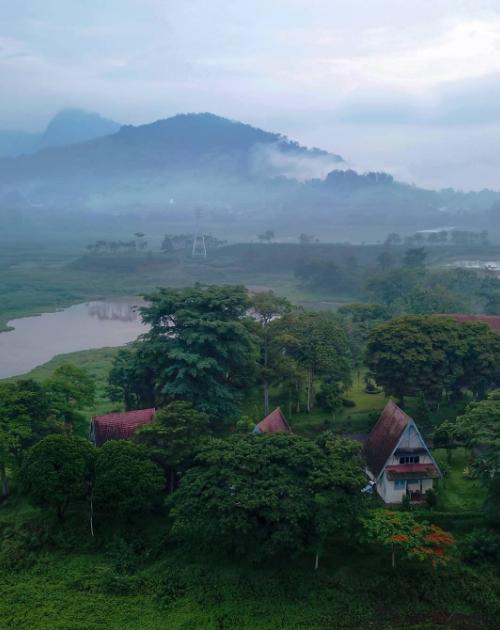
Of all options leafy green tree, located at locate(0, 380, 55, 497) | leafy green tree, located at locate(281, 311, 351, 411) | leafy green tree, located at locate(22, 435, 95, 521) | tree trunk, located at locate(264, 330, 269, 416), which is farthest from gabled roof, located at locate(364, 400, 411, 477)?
leafy green tree, located at locate(0, 380, 55, 497)

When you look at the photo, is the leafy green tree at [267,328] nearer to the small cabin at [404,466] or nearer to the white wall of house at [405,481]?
the small cabin at [404,466]

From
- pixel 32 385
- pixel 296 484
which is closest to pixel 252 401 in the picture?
pixel 32 385

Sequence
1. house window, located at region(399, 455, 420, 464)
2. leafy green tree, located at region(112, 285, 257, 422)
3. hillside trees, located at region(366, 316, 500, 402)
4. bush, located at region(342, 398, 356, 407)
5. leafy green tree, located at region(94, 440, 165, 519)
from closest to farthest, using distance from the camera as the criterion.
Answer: leafy green tree, located at region(94, 440, 165, 519), house window, located at region(399, 455, 420, 464), leafy green tree, located at region(112, 285, 257, 422), hillside trees, located at region(366, 316, 500, 402), bush, located at region(342, 398, 356, 407)

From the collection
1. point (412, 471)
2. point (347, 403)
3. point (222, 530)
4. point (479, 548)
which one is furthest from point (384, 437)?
point (222, 530)

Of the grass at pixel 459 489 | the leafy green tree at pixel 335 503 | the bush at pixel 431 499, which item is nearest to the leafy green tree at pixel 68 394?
the leafy green tree at pixel 335 503

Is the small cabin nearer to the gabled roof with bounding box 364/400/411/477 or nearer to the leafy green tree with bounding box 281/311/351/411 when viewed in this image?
the gabled roof with bounding box 364/400/411/477
